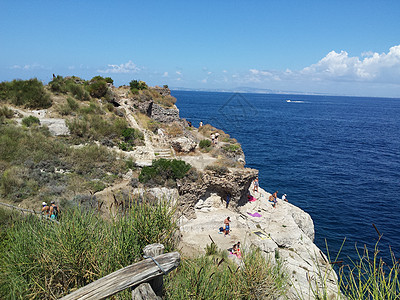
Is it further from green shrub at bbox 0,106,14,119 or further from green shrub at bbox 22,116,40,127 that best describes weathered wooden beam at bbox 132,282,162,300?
green shrub at bbox 0,106,14,119

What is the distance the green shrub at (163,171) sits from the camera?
59.9 ft

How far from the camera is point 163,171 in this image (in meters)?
18.8

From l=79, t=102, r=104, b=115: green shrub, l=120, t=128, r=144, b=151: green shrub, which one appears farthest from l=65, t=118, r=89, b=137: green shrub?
l=120, t=128, r=144, b=151: green shrub

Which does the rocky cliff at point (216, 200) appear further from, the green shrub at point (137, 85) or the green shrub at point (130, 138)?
the green shrub at point (137, 85)

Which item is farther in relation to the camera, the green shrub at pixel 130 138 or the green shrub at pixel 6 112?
the green shrub at pixel 130 138

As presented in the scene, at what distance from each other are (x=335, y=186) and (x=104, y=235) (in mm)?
35156

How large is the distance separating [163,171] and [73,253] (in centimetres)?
1370

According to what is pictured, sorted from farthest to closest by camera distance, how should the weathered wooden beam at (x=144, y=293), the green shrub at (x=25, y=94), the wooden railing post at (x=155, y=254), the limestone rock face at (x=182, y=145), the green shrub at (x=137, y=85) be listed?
the green shrub at (x=137, y=85), the green shrub at (x=25, y=94), the limestone rock face at (x=182, y=145), the wooden railing post at (x=155, y=254), the weathered wooden beam at (x=144, y=293)

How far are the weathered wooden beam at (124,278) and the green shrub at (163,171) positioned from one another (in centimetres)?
1393

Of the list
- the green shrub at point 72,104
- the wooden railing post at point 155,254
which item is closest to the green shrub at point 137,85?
the green shrub at point 72,104

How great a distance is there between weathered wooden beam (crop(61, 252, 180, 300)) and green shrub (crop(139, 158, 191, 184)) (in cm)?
1393

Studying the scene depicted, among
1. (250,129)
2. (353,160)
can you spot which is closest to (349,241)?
(353,160)

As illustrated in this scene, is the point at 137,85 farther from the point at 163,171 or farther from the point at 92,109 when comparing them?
the point at 163,171

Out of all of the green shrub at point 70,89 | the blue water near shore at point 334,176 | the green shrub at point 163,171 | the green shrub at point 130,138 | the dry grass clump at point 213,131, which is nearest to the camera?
the green shrub at point 163,171
